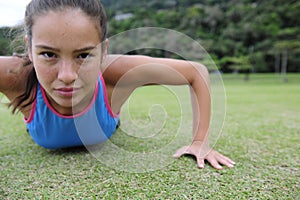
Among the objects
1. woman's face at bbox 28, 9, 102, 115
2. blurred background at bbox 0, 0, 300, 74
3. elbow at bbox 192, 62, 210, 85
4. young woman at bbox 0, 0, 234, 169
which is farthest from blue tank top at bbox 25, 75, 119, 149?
blurred background at bbox 0, 0, 300, 74

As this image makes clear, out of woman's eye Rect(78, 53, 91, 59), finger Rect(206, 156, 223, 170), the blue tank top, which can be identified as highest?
woman's eye Rect(78, 53, 91, 59)

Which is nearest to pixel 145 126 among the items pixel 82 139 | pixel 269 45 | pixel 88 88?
pixel 82 139

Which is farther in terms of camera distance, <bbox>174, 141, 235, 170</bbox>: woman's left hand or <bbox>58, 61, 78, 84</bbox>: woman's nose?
<bbox>174, 141, 235, 170</bbox>: woman's left hand

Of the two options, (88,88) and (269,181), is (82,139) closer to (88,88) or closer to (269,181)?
(88,88)

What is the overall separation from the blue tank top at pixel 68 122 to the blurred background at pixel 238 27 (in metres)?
13.6

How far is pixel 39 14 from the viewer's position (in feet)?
2.79

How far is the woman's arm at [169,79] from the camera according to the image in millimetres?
1121

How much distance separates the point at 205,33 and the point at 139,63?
22384 millimetres

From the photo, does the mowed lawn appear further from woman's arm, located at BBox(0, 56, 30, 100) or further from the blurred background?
the blurred background

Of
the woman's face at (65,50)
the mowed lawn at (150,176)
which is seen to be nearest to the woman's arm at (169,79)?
the mowed lawn at (150,176)

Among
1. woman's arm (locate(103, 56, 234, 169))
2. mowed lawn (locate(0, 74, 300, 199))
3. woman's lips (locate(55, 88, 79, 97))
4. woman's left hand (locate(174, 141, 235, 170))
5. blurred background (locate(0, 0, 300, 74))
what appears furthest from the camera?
blurred background (locate(0, 0, 300, 74))

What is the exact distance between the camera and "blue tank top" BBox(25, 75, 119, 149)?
106 centimetres

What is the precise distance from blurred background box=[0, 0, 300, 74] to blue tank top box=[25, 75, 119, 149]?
13573 mm

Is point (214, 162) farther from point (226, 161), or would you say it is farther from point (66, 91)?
point (66, 91)
